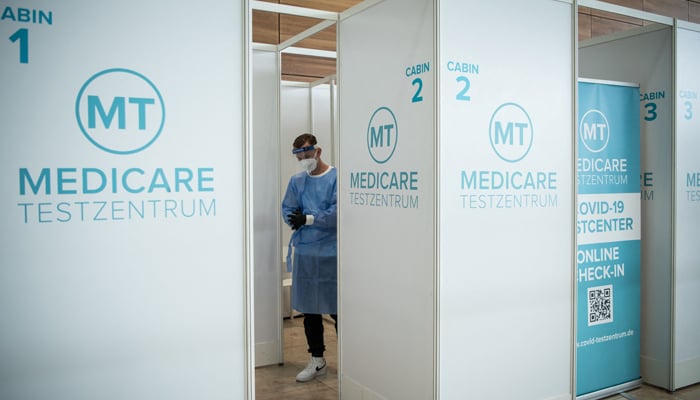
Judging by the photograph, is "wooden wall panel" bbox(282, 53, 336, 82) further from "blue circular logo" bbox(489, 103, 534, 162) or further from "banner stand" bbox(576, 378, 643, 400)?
"banner stand" bbox(576, 378, 643, 400)

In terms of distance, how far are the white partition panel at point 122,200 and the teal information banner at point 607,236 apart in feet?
6.76

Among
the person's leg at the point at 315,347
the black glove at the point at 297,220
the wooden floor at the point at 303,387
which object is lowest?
the wooden floor at the point at 303,387

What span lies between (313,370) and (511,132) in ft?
6.60

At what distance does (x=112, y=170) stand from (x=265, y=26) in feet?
10.9

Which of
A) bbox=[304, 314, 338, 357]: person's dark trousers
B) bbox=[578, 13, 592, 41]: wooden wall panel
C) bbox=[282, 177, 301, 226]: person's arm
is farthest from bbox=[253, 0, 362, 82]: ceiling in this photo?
bbox=[578, 13, 592, 41]: wooden wall panel

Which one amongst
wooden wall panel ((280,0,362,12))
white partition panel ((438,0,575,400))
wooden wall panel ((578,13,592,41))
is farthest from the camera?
wooden wall panel ((578,13,592,41))

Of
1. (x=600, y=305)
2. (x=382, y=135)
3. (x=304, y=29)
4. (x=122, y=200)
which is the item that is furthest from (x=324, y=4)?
(x=122, y=200)

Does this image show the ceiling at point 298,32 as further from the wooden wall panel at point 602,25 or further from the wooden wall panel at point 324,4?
the wooden wall panel at point 602,25

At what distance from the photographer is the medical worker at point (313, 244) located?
379cm

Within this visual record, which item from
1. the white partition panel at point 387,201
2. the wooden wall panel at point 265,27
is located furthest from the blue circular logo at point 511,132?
the wooden wall panel at point 265,27

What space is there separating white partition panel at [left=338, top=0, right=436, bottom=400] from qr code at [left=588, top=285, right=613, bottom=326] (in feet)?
4.19

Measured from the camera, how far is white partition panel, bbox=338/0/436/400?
2664 mm

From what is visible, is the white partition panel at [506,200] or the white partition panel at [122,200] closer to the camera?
the white partition panel at [122,200]

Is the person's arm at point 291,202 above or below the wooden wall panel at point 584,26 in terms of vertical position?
below
